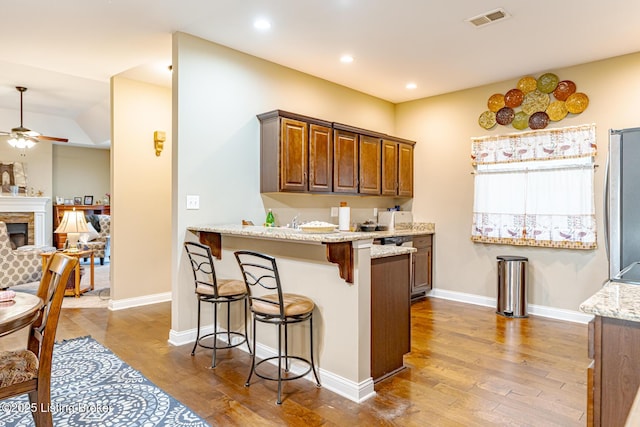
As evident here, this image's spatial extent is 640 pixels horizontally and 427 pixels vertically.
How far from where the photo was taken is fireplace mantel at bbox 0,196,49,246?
7.40 metres

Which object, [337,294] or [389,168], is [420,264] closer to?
[389,168]

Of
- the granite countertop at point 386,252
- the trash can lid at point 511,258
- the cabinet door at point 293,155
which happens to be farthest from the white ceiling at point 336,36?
the trash can lid at point 511,258

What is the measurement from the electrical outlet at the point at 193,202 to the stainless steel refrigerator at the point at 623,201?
121 inches

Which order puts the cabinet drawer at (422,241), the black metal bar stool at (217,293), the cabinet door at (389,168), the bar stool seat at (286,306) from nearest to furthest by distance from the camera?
the bar stool seat at (286,306) < the black metal bar stool at (217,293) < the cabinet drawer at (422,241) < the cabinet door at (389,168)

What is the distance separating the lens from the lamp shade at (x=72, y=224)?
4816mm

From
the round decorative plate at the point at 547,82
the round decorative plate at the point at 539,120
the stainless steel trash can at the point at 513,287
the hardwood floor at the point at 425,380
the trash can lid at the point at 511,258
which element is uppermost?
the round decorative plate at the point at 547,82

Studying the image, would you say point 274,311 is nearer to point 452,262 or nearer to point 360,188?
point 360,188

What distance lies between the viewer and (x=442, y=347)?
11.2 ft

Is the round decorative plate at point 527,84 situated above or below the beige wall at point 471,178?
above

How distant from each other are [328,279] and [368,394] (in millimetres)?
780

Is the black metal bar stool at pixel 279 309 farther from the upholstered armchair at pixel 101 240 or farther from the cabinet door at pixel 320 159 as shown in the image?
the upholstered armchair at pixel 101 240

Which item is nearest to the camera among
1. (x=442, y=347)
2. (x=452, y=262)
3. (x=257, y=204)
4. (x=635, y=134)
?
(x=635, y=134)

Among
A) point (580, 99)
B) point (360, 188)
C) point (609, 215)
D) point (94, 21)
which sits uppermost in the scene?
point (94, 21)

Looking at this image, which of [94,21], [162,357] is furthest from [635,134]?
[94,21]
